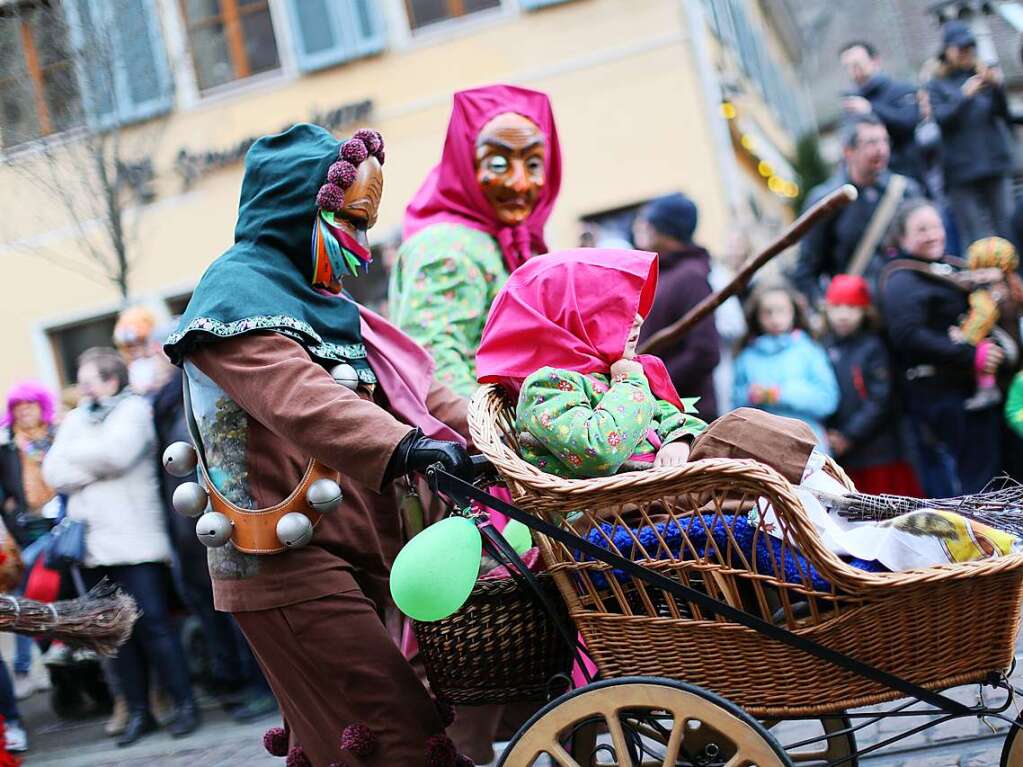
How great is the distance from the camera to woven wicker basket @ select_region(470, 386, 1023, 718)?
2.57 m

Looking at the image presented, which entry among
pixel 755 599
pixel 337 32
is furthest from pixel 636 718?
pixel 337 32

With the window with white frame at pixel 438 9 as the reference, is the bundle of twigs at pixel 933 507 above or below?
below

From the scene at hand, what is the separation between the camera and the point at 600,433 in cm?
287

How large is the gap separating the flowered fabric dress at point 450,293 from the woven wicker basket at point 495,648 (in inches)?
→ 44.5

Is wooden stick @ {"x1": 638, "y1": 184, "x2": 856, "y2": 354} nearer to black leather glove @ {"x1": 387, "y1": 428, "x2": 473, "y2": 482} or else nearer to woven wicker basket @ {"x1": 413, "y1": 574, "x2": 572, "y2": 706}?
woven wicker basket @ {"x1": 413, "y1": 574, "x2": 572, "y2": 706}

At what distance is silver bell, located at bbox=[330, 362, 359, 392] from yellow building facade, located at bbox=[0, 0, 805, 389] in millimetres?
8508

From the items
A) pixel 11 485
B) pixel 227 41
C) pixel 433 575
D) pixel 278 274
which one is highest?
pixel 227 41

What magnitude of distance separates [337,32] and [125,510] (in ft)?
26.0

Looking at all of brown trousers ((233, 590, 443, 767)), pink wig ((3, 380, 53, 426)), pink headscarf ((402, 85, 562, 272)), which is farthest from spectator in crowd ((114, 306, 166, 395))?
brown trousers ((233, 590, 443, 767))

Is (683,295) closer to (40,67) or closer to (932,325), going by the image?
(932,325)

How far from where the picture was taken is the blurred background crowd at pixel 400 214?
20.1 ft

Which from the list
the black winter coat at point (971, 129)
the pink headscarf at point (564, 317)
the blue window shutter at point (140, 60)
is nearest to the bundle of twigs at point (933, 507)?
the pink headscarf at point (564, 317)

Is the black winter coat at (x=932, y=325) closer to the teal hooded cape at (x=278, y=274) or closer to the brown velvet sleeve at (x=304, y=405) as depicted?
the teal hooded cape at (x=278, y=274)

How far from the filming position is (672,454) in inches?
123
